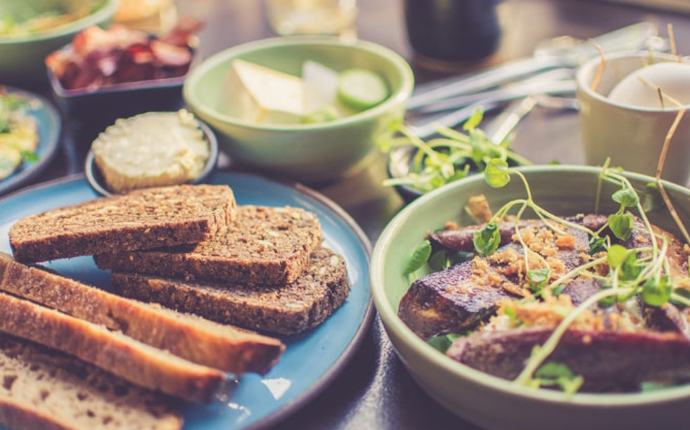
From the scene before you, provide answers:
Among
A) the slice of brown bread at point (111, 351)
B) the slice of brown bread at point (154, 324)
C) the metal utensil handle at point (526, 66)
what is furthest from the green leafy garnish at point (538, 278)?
the metal utensil handle at point (526, 66)

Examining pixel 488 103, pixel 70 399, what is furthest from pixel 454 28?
pixel 70 399

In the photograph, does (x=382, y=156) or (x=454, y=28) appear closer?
(x=382, y=156)

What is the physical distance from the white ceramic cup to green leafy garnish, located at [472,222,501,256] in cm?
49

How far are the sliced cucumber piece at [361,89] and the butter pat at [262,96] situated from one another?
0.49 ft

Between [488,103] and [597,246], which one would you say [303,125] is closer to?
[488,103]

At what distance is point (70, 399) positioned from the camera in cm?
128

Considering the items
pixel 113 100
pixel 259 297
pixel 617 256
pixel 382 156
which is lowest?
pixel 382 156

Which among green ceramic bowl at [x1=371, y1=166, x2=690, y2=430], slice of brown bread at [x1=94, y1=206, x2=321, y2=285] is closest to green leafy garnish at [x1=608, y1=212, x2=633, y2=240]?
green ceramic bowl at [x1=371, y1=166, x2=690, y2=430]

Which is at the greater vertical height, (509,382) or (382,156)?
(509,382)

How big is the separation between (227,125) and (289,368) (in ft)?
2.97

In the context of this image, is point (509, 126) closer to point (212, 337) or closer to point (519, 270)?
point (519, 270)

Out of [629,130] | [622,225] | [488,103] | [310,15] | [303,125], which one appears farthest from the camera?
[310,15]

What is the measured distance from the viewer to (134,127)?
2.04 metres

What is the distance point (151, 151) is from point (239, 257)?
59 centimetres
